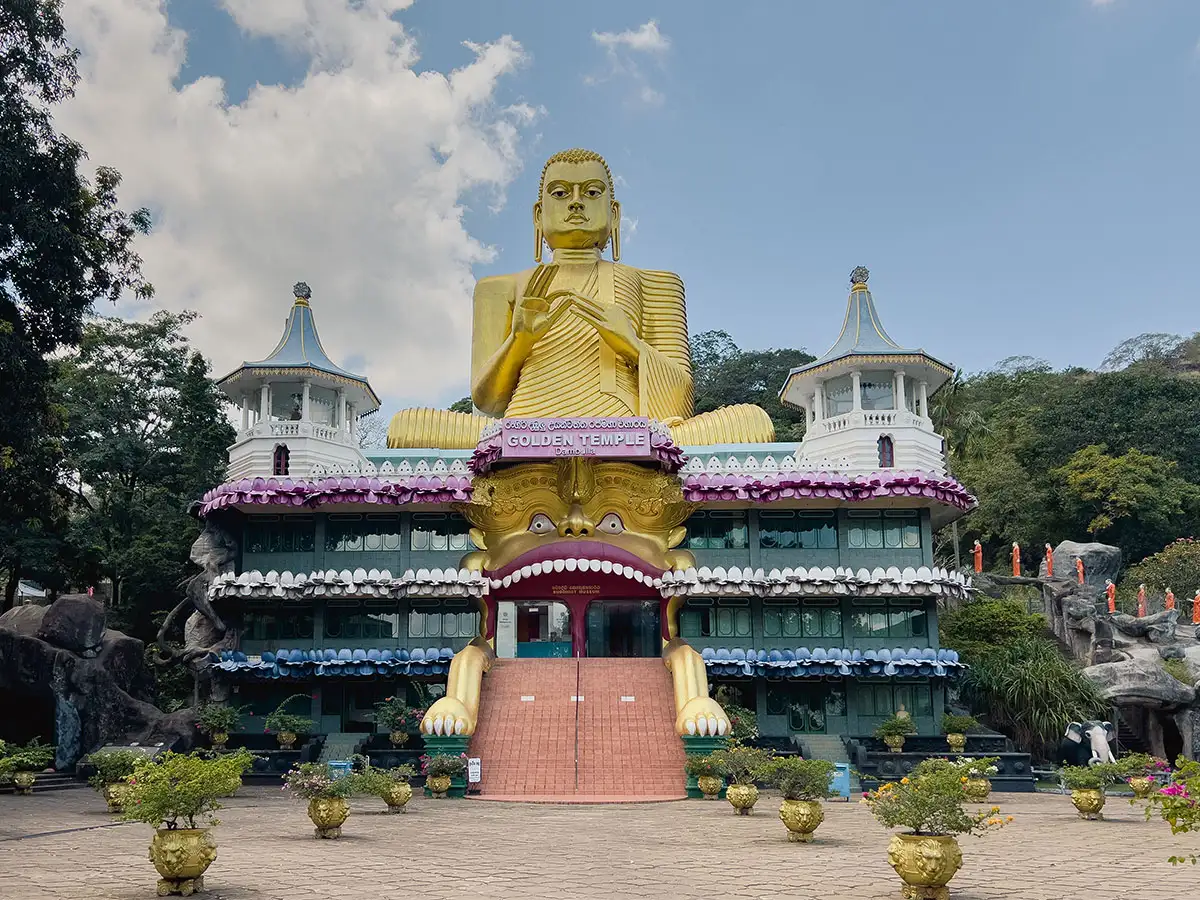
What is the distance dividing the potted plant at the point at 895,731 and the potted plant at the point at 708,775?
599cm

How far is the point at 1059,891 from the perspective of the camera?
386 inches

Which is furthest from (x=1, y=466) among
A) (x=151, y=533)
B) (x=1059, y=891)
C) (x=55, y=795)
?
(x=1059, y=891)

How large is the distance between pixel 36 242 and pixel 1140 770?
2134cm

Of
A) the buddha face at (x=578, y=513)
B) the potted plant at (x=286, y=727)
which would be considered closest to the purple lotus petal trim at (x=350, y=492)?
the buddha face at (x=578, y=513)

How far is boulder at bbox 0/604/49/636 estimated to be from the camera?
2450cm

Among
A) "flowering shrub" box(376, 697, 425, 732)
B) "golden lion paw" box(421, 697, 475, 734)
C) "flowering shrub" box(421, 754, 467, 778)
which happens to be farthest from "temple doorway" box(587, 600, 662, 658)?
"flowering shrub" box(421, 754, 467, 778)

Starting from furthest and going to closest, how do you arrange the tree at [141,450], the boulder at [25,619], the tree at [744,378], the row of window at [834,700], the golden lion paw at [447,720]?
the tree at [744,378]
the tree at [141,450]
the row of window at [834,700]
the boulder at [25,619]
the golden lion paw at [447,720]

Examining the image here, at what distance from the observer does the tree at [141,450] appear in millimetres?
34000

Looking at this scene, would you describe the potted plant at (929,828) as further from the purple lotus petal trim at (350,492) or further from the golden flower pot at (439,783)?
the purple lotus petal trim at (350,492)

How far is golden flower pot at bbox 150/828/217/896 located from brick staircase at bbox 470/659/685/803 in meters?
10.2

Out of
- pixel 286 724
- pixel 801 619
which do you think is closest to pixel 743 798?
pixel 801 619

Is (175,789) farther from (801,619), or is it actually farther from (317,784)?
(801,619)

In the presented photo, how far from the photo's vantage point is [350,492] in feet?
88.2

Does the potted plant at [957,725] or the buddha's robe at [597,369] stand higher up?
the buddha's robe at [597,369]
